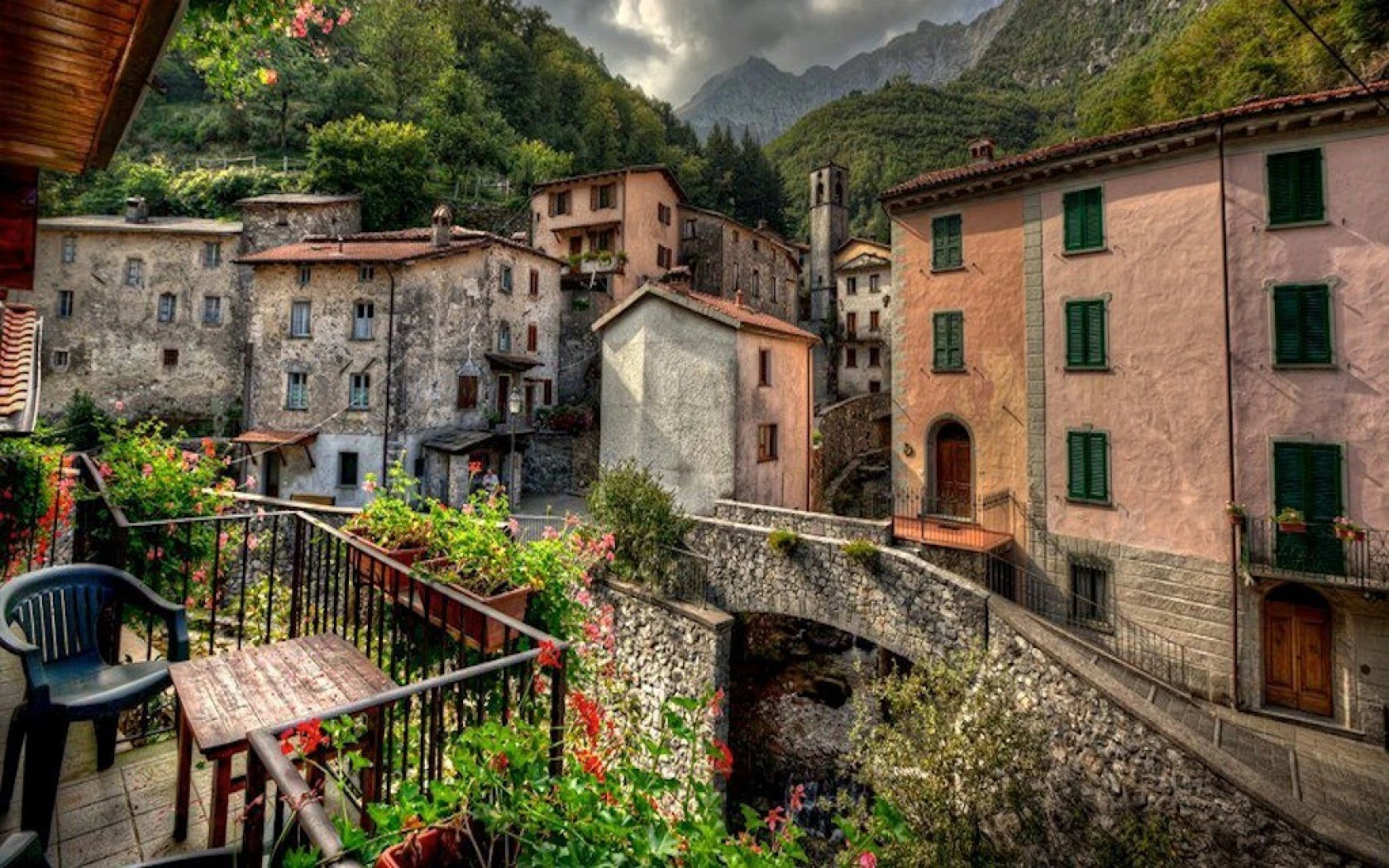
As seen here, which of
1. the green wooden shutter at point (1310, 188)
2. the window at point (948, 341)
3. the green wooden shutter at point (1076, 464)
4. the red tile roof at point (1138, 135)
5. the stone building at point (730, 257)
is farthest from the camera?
the stone building at point (730, 257)

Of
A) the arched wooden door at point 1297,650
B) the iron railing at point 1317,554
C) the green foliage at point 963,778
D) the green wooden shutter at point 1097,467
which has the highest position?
the green wooden shutter at point 1097,467

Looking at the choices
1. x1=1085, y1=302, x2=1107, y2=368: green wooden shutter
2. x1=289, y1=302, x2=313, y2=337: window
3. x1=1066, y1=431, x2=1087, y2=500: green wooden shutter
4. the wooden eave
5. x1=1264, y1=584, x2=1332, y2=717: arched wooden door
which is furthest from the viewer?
x1=289, y1=302, x2=313, y2=337: window

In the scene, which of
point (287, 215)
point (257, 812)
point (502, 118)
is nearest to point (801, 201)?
point (502, 118)

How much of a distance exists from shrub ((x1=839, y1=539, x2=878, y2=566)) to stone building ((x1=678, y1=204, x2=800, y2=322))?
975 inches

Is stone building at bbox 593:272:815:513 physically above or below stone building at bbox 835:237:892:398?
below

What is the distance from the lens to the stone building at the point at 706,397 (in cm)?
1908

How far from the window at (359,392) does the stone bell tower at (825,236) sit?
30.0 metres

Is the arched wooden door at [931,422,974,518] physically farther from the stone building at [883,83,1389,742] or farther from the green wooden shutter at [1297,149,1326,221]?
the green wooden shutter at [1297,149,1326,221]

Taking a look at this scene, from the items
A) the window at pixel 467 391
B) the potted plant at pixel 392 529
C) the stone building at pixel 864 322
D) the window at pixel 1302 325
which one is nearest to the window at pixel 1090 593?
the window at pixel 1302 325

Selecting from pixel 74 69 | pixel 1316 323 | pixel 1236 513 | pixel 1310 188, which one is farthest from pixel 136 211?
pixel 1316 323

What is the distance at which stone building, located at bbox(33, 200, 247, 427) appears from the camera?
2883 centimetres

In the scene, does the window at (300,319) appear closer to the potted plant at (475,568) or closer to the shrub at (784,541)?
the shrub at (784,541)

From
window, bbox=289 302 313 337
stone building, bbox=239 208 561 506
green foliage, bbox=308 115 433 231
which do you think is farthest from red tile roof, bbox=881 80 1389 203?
green foliage, bbox=308 115 433 231

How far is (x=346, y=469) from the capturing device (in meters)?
23.9
